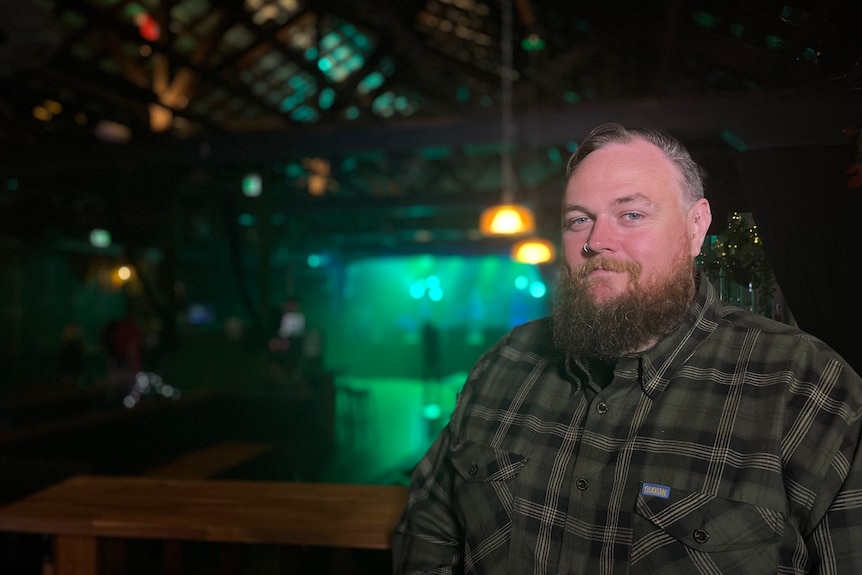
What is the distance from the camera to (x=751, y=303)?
52.2 inches

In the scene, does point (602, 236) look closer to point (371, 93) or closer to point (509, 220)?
point (509, 220)

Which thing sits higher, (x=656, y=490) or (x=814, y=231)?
(x=814, y=231)

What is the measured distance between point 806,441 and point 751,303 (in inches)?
14.7

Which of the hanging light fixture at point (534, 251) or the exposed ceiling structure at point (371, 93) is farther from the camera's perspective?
the hanging light fixture at point (534, 251)

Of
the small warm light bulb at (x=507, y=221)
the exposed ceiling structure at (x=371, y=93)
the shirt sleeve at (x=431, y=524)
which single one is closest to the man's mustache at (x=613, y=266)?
the exposed ceiling structure at (x=371, y=93)

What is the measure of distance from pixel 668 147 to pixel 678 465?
665 mm

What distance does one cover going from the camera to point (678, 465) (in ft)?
3.72

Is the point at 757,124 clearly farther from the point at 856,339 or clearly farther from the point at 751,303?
the point at 856,339

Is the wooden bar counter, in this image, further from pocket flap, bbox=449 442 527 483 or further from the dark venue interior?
pocket flap, bbox=449 442 527 483

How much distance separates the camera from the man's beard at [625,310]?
1192mm

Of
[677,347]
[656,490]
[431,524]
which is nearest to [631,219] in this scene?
[677,347]

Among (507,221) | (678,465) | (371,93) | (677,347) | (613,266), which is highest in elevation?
(371,93)

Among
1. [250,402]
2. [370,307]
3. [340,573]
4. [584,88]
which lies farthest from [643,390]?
[370,307]

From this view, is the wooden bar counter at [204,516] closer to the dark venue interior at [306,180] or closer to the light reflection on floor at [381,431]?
the dark venue interior at [306,180]
